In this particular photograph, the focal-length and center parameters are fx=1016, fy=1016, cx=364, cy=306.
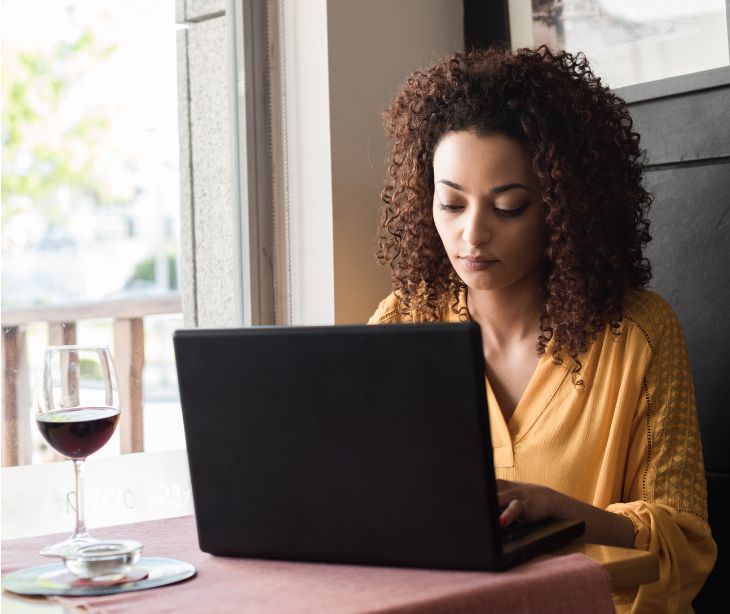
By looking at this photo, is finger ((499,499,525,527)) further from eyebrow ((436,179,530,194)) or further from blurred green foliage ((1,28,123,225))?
blurred green foliage ((1,28,123,225))

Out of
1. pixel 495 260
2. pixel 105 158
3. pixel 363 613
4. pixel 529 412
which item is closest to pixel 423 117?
pixel 495 260

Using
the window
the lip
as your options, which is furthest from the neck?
the window

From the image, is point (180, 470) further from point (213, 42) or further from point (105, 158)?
point (213, 42)

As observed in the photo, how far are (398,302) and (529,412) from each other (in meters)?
0.40

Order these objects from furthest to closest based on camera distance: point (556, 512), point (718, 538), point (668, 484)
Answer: point (718, 538), point (668, 484), point (556, 512)

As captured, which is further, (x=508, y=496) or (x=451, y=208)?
(x=451, y=208)

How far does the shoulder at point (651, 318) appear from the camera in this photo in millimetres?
1531

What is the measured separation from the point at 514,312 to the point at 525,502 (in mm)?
587

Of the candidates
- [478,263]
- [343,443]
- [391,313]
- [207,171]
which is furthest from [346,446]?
[207,171]

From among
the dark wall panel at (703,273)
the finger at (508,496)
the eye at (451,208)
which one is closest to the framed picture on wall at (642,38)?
the dark wall panel at (703,273)

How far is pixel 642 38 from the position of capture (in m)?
1.98

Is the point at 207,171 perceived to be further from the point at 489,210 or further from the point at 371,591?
the point at 371,591

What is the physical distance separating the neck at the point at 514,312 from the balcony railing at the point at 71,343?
2.43 ft

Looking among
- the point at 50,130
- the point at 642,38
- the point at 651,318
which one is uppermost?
the point at 642,38
